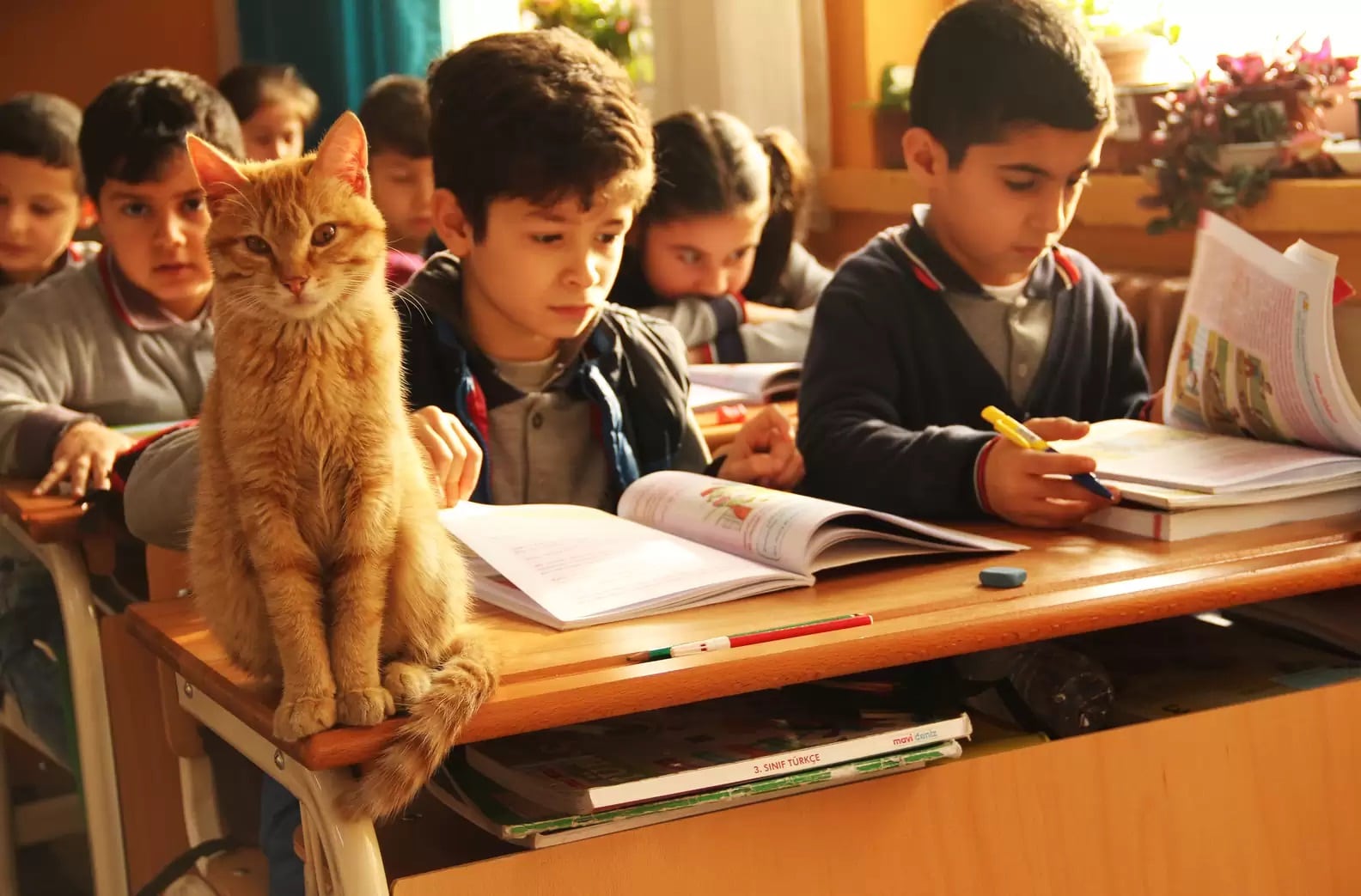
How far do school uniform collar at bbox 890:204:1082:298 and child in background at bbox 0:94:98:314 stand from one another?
171 cm

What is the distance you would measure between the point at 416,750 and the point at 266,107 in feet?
9.24

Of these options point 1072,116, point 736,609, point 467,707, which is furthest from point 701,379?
point 467,707

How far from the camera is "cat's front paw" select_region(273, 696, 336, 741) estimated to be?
903 mm

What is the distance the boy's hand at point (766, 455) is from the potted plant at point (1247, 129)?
110 centimetres

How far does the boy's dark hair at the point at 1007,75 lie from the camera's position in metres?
1.63

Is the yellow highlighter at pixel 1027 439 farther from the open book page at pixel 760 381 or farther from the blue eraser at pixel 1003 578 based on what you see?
the open book page at pixel 760 381

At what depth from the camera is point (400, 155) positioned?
10.2 ft

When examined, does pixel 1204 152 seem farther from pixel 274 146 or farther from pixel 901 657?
pixel 274 146

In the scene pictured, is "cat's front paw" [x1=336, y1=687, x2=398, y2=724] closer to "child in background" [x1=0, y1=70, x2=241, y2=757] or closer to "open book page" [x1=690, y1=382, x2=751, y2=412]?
"open book page" [x1=690, y1=382, x2=751, y2=412]

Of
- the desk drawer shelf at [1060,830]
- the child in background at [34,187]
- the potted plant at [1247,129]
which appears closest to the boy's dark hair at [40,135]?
the child in background at [34,187]

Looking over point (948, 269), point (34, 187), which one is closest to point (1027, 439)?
point (948, 269)

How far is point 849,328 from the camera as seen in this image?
1688 mm

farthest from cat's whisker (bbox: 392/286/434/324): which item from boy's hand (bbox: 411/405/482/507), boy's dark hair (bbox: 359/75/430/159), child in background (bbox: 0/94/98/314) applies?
boy's dark hair (bbox: 359/75/430/159)

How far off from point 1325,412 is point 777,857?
0.70 metres
